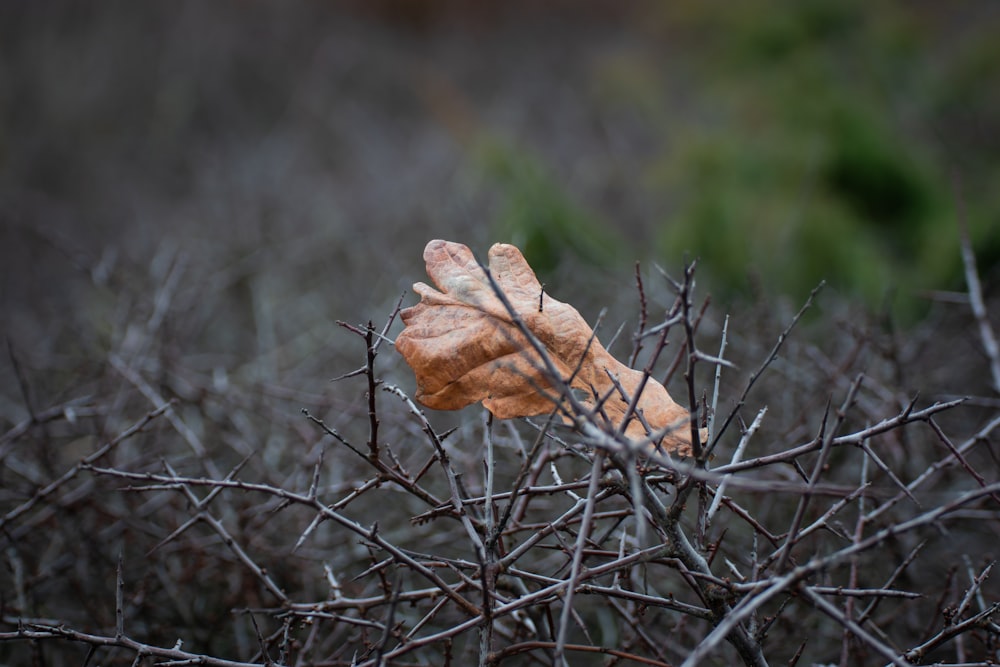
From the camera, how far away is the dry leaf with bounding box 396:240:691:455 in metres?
0.75

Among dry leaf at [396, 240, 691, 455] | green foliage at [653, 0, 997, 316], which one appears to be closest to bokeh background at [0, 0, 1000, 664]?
green foliage at [653, 0, 997, 316]

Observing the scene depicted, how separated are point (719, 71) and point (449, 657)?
11.2ft

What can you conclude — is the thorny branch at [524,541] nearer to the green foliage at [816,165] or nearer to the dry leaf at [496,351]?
the dry leaf at [496,351]

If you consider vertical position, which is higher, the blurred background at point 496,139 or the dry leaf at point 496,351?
the dry leaf at point 496,351

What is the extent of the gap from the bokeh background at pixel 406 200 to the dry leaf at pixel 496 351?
19cm

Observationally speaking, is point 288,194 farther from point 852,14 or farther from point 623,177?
point 852,14

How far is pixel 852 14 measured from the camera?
3.30 meters

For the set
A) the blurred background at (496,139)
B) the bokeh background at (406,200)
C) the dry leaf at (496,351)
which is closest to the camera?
the dry leaf at (496,351)

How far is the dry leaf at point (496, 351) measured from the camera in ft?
2.46

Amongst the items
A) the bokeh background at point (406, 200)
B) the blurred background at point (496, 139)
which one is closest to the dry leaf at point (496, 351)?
the bokeh background at point (406, 200)

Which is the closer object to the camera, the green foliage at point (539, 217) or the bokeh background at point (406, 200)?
the bokeh background at point (406, 200)

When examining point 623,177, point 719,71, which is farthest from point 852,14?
point 623,177

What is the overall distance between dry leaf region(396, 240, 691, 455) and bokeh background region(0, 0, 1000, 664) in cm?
19

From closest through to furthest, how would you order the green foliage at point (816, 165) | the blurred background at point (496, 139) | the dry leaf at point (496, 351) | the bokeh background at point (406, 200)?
the dry leaf at point (496, 351) < the bokeh background at point (406, 200) < the green foliage at point (816, 165) < the blurred background at point (496, 139)
